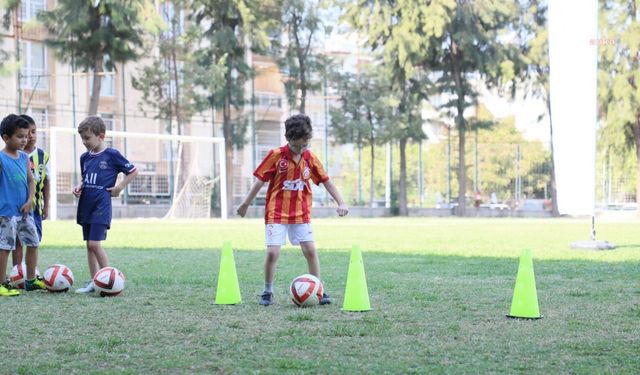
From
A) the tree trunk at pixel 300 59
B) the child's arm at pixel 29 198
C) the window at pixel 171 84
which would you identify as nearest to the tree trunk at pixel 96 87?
the window at pixel 171 84

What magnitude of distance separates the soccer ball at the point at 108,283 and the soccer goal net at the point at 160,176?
20.8 meters

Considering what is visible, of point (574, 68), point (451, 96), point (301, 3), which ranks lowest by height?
point (574, 68)

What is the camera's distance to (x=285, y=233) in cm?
726

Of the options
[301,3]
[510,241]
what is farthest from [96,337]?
[301,3]

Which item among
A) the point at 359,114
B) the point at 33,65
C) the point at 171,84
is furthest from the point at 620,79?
the point at 33,65

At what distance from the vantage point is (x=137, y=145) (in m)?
37.0

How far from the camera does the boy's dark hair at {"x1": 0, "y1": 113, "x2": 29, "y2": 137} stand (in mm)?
7730

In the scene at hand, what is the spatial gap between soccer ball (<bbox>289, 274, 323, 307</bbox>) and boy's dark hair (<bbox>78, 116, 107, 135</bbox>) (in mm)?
2397

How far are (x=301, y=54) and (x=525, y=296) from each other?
35.7 m

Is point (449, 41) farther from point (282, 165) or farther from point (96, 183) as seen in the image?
point (282, 165)

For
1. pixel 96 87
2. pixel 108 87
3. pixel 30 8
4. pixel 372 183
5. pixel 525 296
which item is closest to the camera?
pixel 525 296

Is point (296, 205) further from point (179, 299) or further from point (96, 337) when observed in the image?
point (96, 337)

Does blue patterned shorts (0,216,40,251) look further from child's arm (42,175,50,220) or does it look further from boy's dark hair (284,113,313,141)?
boy's dark hair (284,113,313,141)

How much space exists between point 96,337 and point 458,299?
320 centimetres
